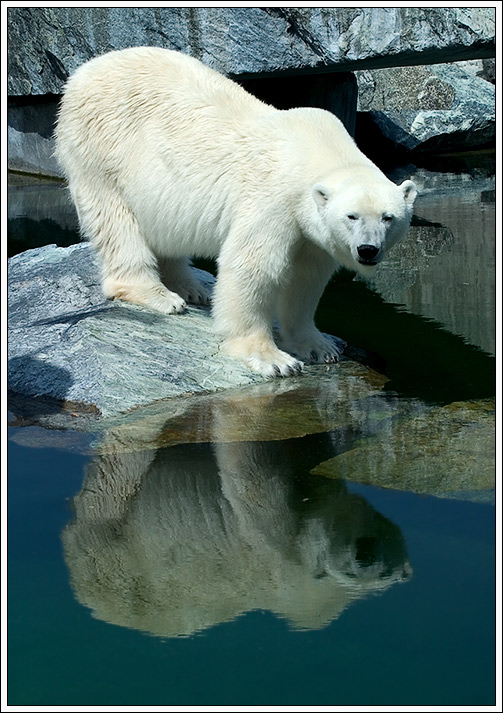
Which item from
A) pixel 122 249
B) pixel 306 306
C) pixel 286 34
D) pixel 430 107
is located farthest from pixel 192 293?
pixel 430 107

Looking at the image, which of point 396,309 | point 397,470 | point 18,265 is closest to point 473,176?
point 396,309

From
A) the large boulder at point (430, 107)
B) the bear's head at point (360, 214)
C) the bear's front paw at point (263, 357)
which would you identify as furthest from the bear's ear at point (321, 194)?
the large boulder at point (430, 107)

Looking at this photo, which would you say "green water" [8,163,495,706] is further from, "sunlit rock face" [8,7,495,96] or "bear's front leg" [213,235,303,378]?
"sunlit rock face" [8,7,495,96]

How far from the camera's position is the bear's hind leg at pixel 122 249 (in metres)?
5.44

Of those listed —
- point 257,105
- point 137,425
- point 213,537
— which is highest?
point 257,105

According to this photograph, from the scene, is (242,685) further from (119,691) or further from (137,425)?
(137,425)

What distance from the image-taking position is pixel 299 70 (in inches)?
474

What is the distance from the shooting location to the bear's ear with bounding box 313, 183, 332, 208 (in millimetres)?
4508

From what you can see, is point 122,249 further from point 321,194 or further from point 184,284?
point 321,194

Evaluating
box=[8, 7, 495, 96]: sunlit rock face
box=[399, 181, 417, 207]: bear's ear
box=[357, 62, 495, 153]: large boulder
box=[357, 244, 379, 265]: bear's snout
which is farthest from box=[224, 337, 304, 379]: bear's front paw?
box=[357, 62, 495, 153]: large boulder

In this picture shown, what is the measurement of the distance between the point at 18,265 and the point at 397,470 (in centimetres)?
354

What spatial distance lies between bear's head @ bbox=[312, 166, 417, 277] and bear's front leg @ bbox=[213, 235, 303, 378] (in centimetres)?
37

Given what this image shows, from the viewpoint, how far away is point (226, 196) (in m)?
5.03

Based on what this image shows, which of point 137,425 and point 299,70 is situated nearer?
point 137,425
